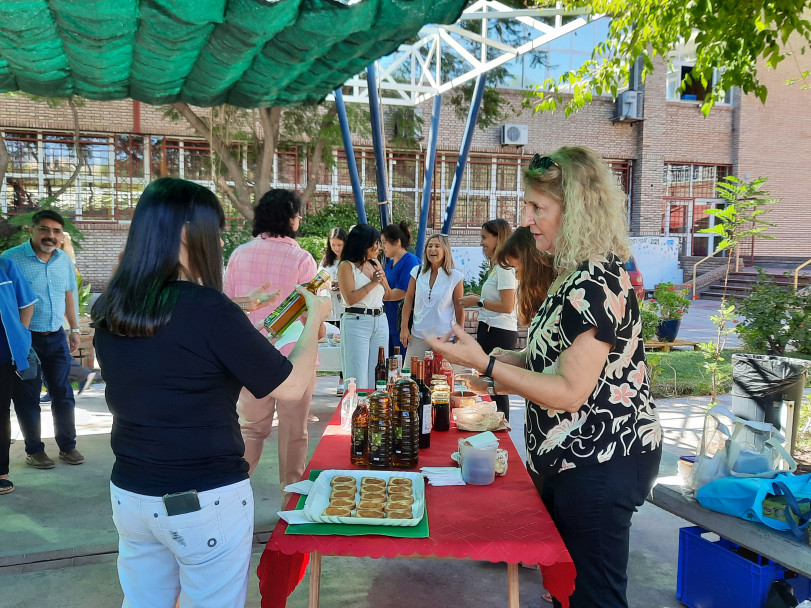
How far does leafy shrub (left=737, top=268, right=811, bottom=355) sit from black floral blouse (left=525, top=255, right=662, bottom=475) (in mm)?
5338

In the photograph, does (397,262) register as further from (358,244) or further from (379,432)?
(379,432)

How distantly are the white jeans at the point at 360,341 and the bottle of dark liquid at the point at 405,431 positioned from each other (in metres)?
2.83

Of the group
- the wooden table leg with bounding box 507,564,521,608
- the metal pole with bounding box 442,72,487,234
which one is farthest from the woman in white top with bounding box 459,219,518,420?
the metal pole with bounding box 442,72,487,234

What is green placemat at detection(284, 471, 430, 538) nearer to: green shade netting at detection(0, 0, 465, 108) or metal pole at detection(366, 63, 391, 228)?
green shade netting at detection(0, 0, 465, 108)

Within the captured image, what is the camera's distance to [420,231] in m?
9.66

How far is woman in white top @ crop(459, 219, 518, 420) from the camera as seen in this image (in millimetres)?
5000

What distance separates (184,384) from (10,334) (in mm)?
3540

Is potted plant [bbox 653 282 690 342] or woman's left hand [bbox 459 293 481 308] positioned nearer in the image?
woman's left hand [bbox 459 293 481 308]

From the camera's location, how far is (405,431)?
2510 millimetres

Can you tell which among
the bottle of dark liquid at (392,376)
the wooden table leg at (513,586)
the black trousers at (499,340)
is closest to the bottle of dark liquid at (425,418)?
the bottle of dark liquid at (392,376)

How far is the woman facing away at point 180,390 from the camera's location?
1.58 meters

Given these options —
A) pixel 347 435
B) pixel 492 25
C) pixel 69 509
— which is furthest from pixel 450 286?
pixel 492 25

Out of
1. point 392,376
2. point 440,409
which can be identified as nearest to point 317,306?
point 392,376

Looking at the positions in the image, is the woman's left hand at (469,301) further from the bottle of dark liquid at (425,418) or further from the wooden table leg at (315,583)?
the wooden table leg at (315,583)
